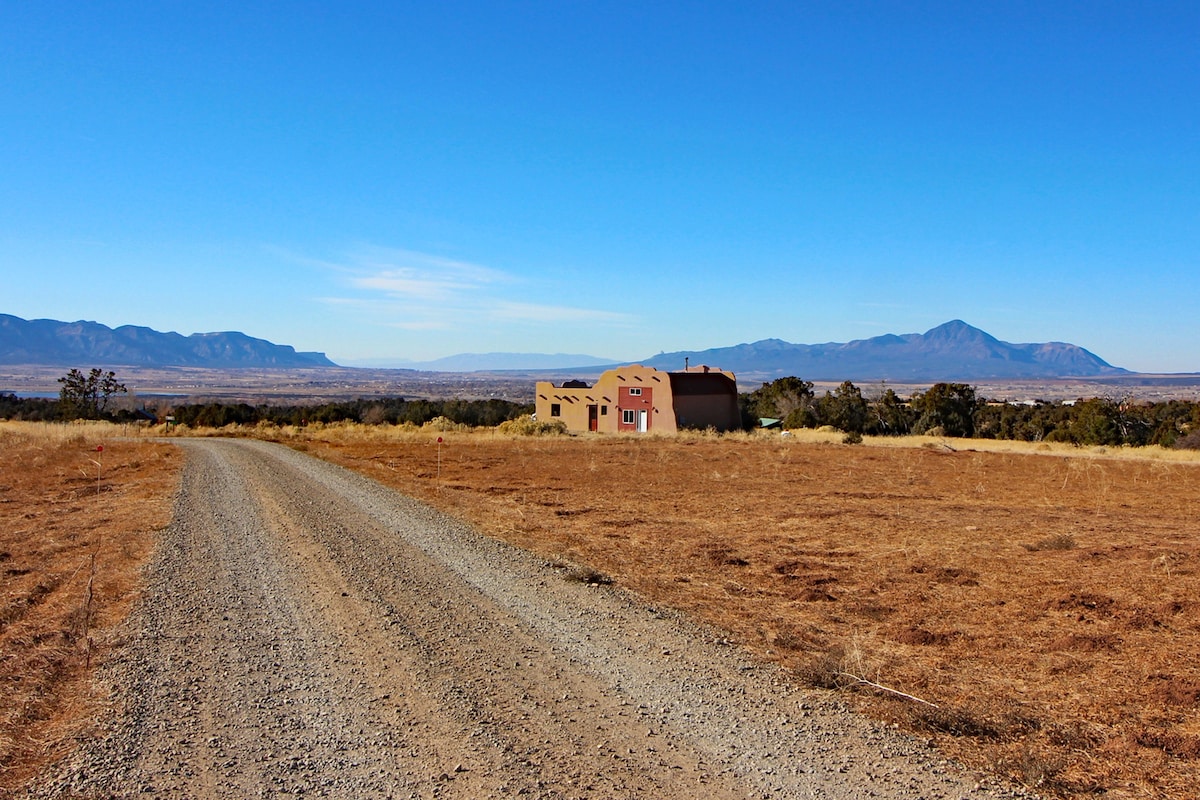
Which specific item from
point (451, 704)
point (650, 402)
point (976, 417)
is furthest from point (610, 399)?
point (451, 704)

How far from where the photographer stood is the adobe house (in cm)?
5612

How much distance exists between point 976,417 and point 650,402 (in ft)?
81.9

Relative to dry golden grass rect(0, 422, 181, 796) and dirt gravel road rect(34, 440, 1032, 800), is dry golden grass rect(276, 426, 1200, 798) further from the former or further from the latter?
dry golden grass rect(0, 422, 181, 796)

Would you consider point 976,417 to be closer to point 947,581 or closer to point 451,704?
point 947,581

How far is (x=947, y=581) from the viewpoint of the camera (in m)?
10.6

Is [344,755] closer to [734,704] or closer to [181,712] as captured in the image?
[181,712]

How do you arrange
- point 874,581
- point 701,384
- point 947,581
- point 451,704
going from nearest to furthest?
point 451,704 < point 947,581 < point 874,581 < point 701,384

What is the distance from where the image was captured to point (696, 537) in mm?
14031

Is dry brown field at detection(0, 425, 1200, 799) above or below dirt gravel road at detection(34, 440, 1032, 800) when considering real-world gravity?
below

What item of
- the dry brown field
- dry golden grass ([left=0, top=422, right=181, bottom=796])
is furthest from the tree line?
dry golden grass ([left=0, top=422, right=181, bottom=796])

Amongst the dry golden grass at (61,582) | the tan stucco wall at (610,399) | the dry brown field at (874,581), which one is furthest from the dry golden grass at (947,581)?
the tan stucco wall at (610,399)

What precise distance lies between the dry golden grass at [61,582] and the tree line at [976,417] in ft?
133

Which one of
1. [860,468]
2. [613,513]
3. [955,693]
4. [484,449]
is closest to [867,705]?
[955,693]

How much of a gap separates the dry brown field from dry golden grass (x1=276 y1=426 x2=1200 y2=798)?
33 millimetres
